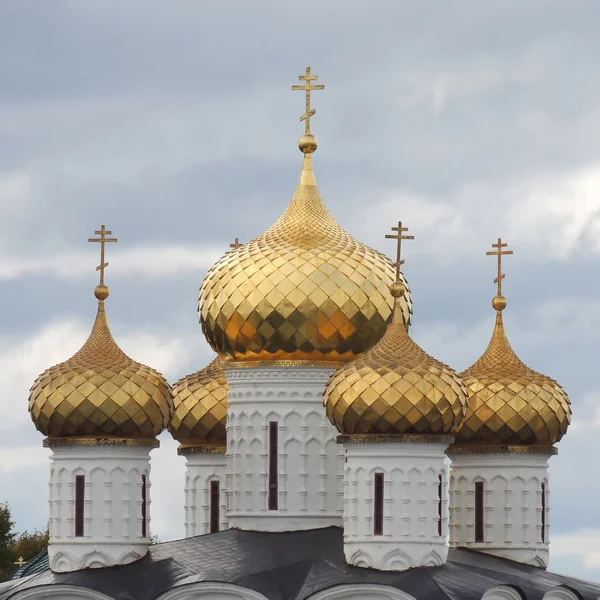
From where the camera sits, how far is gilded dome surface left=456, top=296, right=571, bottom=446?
35719 millimetres

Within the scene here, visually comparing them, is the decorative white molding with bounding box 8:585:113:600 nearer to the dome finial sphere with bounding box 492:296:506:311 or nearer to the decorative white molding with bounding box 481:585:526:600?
the decorative white molding with bounding box 481:585:526:600

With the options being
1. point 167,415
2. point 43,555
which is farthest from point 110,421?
point 43,555

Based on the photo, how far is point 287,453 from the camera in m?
34.2

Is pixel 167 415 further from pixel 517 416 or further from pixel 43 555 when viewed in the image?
pixel 43 555

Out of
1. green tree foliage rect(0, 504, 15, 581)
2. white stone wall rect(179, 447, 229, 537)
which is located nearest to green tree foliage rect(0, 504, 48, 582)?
green tree foliage rect(0, 504, 15, 581)

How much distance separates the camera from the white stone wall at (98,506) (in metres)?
32.8

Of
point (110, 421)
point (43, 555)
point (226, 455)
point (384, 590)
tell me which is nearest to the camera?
point (384, 590)

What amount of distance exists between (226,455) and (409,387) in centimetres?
461

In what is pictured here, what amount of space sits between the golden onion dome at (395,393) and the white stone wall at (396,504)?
21cm

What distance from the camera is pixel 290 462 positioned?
3422cm

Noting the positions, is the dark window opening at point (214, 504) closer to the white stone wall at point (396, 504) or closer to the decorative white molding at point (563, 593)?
the white stone wall at point (396, 504)

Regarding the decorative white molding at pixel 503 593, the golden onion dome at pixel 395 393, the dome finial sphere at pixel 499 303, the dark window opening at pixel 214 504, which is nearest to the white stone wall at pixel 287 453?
the golden onion dome at pixel 395 393

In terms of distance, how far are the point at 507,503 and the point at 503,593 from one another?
15.1 feet

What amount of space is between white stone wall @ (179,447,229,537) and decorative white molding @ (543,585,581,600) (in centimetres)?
629
